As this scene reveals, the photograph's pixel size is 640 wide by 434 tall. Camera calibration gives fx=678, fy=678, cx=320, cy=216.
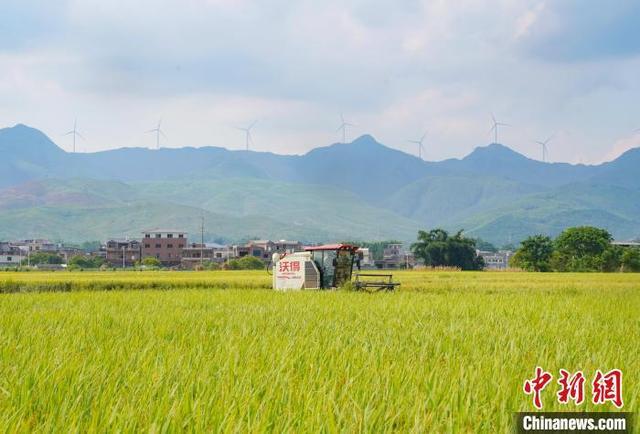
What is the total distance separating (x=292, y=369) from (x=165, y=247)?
7074 inches

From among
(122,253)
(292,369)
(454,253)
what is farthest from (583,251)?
(122,253)

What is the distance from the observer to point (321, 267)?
28312 millimetres

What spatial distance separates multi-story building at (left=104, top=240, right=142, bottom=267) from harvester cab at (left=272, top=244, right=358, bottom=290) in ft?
507

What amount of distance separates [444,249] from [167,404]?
97.7 m

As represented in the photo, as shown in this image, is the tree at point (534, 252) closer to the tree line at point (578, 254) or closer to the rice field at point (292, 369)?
the tree line at point (578, 254)

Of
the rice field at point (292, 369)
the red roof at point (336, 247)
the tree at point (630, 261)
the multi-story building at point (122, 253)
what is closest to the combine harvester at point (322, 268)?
the red roof at point (336, 247)

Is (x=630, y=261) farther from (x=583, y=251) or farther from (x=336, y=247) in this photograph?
(x=336, y=247)

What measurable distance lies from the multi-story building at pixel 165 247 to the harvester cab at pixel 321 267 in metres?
154

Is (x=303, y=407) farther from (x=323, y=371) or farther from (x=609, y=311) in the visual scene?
(x=609, y=311)

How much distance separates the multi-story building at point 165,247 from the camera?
17938cm

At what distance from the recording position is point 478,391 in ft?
16.4

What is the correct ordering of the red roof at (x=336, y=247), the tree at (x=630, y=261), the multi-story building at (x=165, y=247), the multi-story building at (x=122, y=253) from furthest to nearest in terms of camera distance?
the multi-story building at (x=165, y=247)
the multi-story building at (x=122, y=253)
the tree at (x=630, y=261)
the red roof at (x=336, y=247)

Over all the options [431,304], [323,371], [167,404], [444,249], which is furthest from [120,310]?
[444,249]

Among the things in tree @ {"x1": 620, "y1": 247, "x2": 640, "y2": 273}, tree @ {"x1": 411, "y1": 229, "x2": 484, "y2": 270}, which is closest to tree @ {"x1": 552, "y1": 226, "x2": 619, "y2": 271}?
tree @ {"x1": 620, "y1": 247, "x2": 640, "y2": 273}
